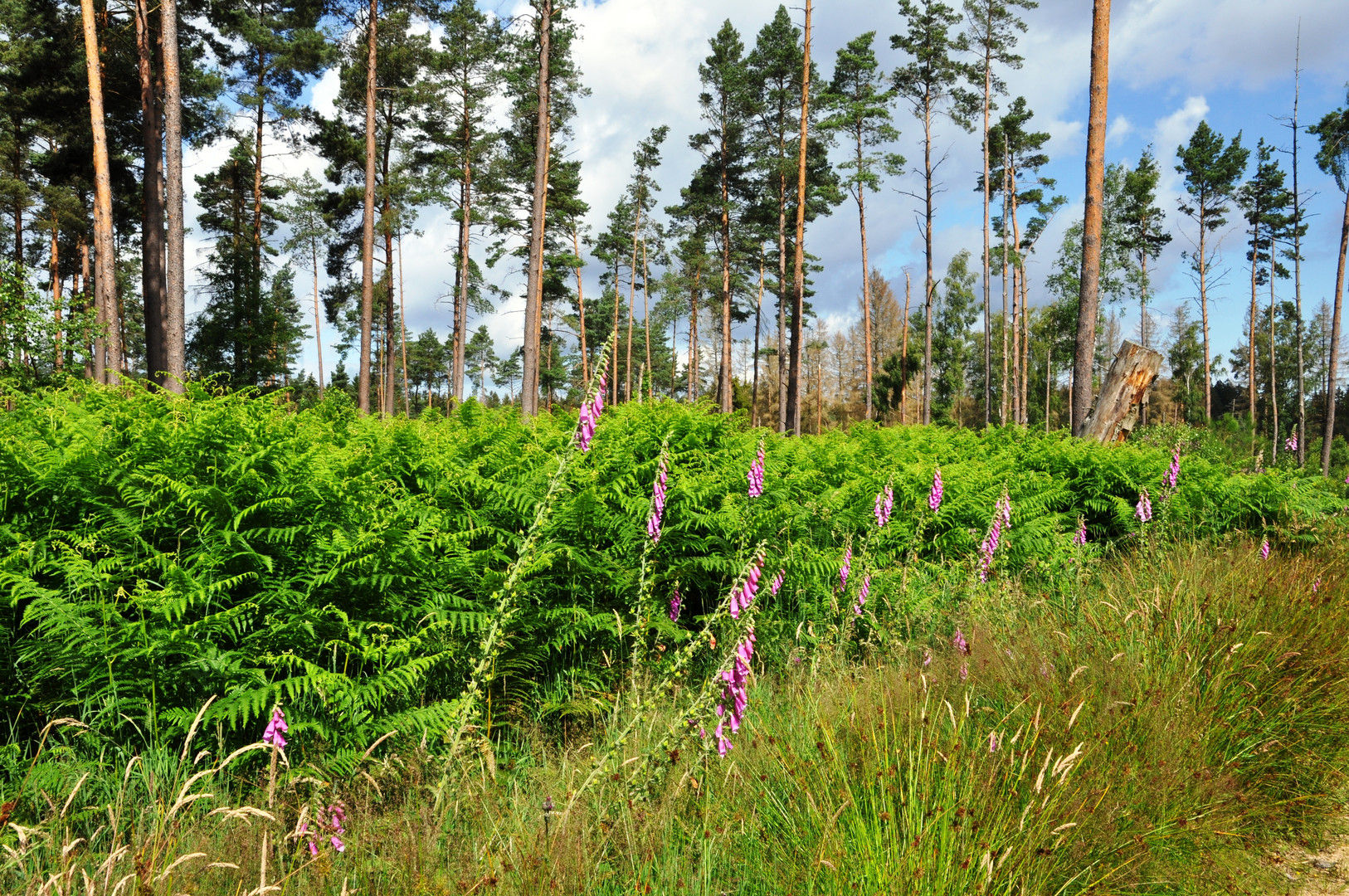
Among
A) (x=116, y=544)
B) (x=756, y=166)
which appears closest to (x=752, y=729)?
(x=116, y=544)

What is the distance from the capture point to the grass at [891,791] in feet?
6.77

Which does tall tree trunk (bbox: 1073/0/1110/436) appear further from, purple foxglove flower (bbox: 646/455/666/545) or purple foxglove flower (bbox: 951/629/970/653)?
purple foxglove flower (bbox: 646/455/666/545)

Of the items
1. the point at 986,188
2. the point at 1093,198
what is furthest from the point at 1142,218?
the point at 1093,198

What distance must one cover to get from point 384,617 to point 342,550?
0.53m

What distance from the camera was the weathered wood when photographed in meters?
11.3

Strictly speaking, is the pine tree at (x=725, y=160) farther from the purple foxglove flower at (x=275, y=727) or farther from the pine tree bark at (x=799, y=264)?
the purple foxglove flower at (x=275, y=727)

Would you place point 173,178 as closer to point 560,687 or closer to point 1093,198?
point 560,687

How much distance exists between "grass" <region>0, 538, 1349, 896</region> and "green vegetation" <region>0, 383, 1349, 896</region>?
0.8 inches

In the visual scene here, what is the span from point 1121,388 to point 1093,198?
10.1 ft

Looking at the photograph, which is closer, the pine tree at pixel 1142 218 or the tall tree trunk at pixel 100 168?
the tall tree trunk at pixel 100 168

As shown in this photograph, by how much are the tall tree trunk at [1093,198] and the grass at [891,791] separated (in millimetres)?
7906

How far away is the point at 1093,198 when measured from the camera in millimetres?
11258

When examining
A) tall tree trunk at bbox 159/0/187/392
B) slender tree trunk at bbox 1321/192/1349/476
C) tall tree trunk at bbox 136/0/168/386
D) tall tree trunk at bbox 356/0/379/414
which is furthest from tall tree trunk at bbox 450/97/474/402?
slender tree trunk at bbox 1321/192/1349/476

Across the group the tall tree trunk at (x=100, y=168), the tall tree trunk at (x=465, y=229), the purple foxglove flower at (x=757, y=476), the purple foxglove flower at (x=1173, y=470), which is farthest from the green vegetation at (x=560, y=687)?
the tall tree trunk at (x=465, y=229)
